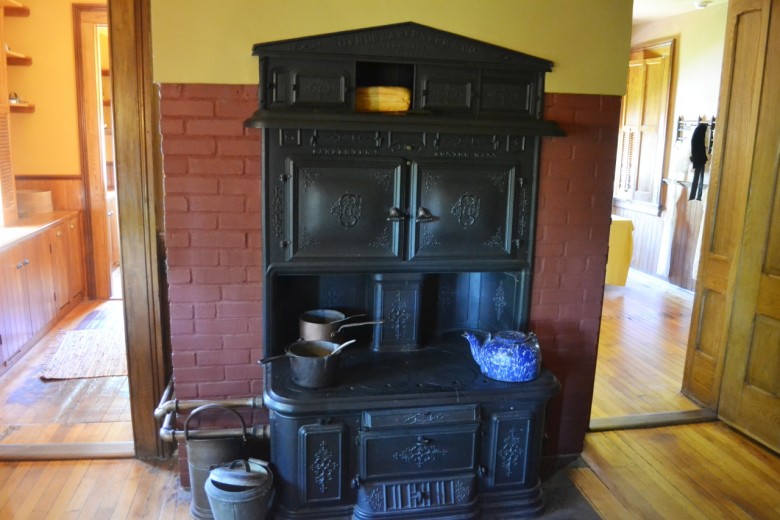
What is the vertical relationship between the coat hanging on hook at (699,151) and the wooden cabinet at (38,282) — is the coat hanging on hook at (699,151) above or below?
above

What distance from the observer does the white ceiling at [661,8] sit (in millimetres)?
5660

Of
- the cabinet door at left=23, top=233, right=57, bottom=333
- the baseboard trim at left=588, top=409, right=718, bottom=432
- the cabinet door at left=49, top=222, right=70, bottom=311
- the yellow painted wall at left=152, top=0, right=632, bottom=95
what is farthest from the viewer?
the cabinet door at left=49, top=222, right=70, bottom=311

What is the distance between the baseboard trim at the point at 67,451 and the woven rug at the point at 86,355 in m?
0.95

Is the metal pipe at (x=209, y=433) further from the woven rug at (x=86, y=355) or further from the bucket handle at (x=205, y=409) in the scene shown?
the woven rug at (x=86, y=355)

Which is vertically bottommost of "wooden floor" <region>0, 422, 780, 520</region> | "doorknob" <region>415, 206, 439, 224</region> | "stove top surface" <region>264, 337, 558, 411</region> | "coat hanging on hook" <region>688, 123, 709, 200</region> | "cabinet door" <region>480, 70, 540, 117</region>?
"wooden floor" <region>0, 422, 780, 520</region>

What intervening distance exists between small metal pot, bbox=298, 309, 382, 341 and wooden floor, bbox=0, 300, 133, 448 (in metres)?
1.23

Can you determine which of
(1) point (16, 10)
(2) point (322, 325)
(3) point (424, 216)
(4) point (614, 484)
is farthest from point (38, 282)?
(4) point (614, 484)

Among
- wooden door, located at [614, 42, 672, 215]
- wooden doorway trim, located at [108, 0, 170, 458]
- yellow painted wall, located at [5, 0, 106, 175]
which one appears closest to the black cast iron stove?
wooden doorway trim, located at [108, 0, 170, 458]

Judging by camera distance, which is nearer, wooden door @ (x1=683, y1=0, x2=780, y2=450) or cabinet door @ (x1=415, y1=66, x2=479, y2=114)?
cabinet door @ (x1=415, y1=66, x2=479, y2=114)

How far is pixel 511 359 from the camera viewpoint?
8.21 ft

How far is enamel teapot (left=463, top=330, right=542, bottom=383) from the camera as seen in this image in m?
2.51

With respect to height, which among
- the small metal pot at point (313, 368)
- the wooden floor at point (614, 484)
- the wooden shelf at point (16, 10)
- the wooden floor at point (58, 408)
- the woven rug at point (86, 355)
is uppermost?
the wooden shelf at point (16, 10)

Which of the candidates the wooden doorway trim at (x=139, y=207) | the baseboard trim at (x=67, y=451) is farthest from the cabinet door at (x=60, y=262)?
the wooden doorway trim at (x=139, y=207)

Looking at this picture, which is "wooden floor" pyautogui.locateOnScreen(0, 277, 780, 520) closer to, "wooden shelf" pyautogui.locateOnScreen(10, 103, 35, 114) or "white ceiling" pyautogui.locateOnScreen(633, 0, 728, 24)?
"wooden shelf" pyautogui.locateOnScreen(10, 103, 35, 114)
